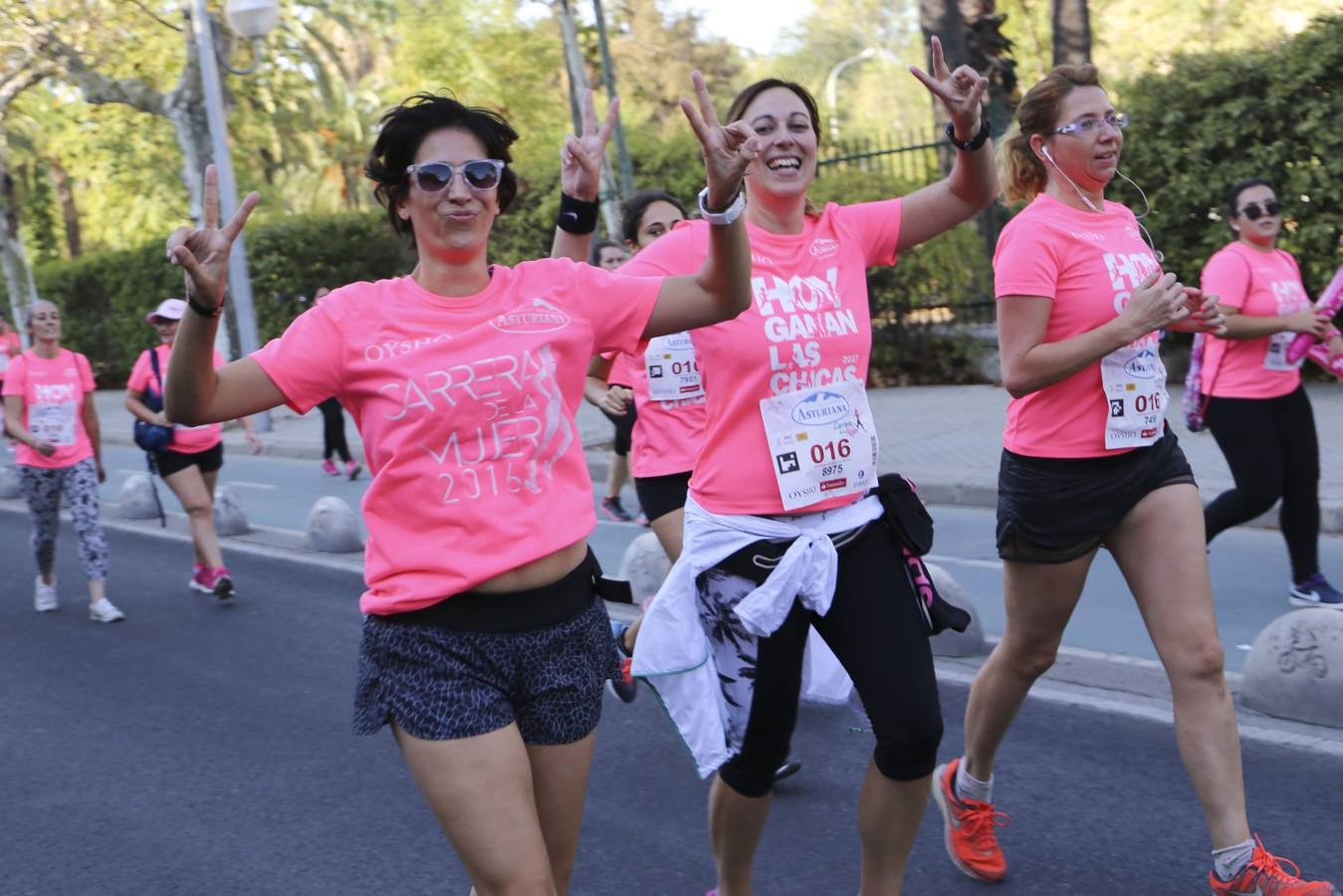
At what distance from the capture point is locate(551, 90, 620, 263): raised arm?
3.26 meters

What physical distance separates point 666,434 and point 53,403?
15.2 feet

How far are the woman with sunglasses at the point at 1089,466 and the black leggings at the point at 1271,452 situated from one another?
2.69 meters

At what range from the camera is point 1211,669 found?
11.5ft

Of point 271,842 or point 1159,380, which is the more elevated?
point 1159,380

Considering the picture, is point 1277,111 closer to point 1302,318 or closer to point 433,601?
point 1302,318

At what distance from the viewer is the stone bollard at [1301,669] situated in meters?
4.93

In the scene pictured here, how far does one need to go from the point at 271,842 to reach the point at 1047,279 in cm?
287

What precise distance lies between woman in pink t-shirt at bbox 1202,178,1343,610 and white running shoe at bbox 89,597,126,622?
586 cm

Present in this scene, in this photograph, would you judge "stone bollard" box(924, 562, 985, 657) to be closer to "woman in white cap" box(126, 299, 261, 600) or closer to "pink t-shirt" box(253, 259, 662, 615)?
"pink t-shirt" box(253, 259, 662, 615)

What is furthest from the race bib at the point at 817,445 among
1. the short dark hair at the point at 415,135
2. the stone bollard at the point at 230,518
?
the stone bollard at the point at 230,518

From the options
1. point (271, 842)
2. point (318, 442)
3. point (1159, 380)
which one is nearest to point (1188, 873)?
point (1159, 380)

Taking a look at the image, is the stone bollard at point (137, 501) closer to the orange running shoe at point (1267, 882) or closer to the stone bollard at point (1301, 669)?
the stone bollard at point (1301, 669)

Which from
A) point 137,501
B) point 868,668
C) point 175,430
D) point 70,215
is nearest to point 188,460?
point 175,430

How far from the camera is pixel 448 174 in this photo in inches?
113
